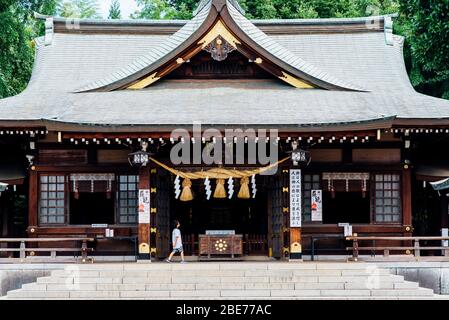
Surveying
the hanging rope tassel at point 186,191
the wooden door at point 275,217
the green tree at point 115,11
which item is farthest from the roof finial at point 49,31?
the green tree at point 115,11

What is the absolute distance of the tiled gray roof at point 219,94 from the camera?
24.2 m

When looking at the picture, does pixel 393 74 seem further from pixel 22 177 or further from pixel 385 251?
pixel 22 177

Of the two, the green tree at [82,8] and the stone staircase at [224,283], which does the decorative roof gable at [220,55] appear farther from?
the green tree at [82,8]

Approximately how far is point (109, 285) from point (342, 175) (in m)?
8.10

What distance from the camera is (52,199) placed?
25.7 m

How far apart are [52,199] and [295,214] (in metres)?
7.02

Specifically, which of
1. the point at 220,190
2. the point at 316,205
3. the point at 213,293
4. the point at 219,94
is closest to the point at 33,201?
the point at 220,190

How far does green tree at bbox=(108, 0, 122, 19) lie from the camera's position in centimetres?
6356

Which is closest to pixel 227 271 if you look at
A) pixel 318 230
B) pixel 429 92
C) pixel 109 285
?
pixel 109 285

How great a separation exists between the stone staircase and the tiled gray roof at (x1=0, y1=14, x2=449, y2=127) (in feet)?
12.6

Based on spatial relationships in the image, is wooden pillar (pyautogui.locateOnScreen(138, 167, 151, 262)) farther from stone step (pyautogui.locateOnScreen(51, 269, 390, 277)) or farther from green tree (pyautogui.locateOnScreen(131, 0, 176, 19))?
green tree (pyautogui.locateOnScreen(131, 0, 176, 19))

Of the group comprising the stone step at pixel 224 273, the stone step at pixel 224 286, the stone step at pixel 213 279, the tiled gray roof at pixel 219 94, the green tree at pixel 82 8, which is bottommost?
the stone step at pixel 224 286

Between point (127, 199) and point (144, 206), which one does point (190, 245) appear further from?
point (144, 206)

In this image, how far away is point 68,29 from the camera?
32594 millimetres
